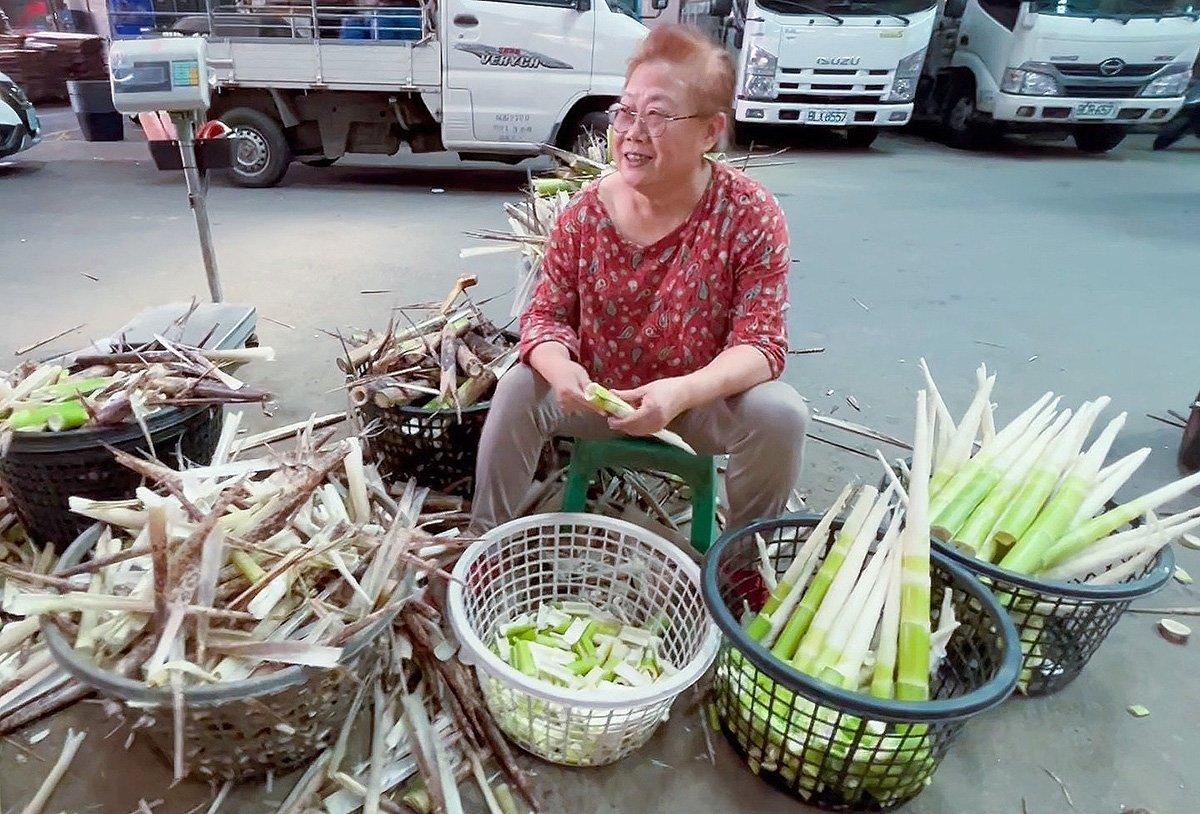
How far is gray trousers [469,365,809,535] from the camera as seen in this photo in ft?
5.15

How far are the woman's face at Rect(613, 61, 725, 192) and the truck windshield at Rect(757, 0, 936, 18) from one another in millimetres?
6875

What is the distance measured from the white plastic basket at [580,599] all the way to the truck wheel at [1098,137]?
9.22 metres

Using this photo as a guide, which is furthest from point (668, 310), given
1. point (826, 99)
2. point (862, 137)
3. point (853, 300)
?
point (862, 137)

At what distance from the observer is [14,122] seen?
593 centimetres

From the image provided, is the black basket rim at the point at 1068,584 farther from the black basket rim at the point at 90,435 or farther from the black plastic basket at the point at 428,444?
the black basket rim at the point at 90,435

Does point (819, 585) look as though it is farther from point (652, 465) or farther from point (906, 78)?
point (906, 78)

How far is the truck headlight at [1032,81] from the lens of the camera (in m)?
7.52

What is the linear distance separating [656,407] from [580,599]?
1.78 ft

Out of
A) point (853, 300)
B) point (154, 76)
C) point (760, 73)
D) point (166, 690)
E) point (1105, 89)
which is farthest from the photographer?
point (1105, 89)

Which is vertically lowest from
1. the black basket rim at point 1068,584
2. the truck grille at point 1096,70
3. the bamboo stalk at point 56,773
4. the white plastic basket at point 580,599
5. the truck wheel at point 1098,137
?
the bamboo stalk at point 56,773

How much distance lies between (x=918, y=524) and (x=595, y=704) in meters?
0.68

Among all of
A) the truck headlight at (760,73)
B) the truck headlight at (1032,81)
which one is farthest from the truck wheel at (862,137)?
the truck headlight at (760,73)

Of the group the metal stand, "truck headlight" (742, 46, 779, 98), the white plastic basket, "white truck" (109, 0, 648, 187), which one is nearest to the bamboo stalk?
the white plastic basket

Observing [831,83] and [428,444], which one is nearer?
[428,444]
